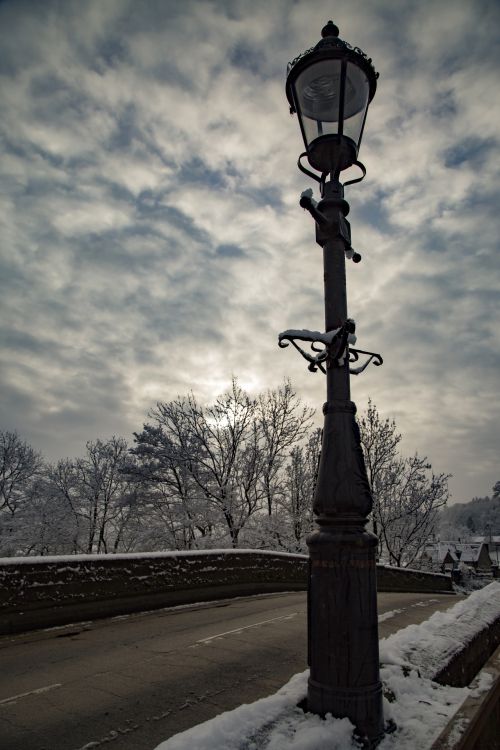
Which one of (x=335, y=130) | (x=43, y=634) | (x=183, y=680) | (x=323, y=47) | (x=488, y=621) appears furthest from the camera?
(x=43, y=634)

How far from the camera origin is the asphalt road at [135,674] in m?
3.94

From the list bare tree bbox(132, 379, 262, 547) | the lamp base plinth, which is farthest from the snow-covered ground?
bare tree bbox(132, 379, 262, 547)

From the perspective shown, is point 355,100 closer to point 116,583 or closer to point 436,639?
point 436,639


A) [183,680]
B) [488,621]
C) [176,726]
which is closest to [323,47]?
[176,726]

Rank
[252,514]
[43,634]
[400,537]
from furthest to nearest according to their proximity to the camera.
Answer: [400,537], [252,514], [43,634]

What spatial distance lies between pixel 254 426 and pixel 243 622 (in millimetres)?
21185

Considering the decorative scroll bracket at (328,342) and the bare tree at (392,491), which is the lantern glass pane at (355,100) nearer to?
the decorative scroll bracket at (328,342)

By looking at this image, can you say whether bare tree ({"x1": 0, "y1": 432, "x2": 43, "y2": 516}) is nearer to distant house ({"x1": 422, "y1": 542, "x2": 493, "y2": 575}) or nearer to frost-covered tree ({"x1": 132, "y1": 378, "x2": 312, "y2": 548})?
frost-covered tree ({"x1": 132, "y1": 378, "x2": 312, "y2": 548})

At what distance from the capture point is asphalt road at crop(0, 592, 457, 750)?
3943 millimetres

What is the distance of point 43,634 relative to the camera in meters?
7.86

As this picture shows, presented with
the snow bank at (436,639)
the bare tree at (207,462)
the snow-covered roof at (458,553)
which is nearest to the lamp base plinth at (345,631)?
the snow bank at (436,639)

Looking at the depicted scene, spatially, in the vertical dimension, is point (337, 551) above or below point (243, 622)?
above

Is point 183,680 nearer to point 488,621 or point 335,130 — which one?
point 488,621

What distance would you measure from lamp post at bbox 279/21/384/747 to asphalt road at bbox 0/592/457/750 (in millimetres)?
1677
